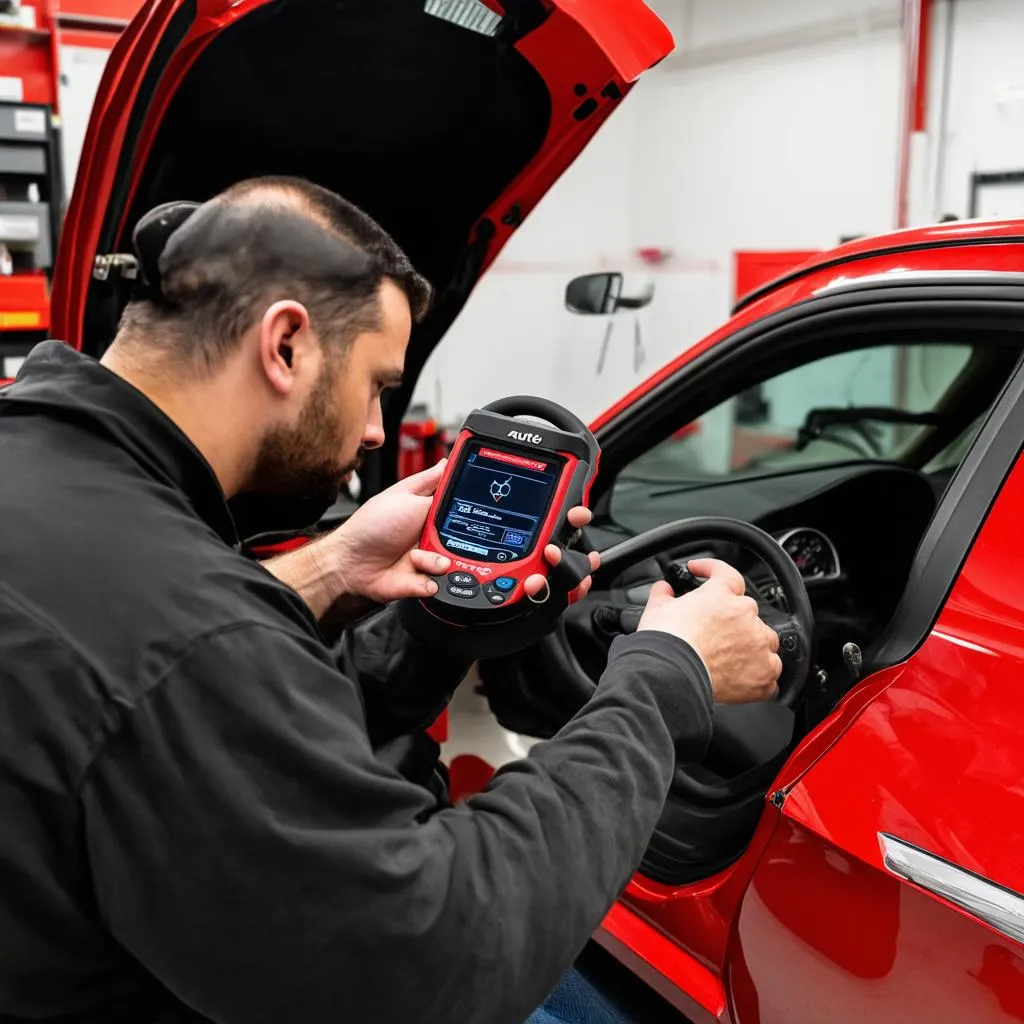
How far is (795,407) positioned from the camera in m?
5.59

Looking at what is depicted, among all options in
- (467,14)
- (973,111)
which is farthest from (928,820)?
(973,111)

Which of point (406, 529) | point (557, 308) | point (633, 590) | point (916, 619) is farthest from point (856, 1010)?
point (557, 308)

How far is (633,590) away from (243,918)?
108 centimetres

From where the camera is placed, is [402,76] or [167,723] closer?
[167,723]

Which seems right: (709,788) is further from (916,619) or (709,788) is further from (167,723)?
(167,723)

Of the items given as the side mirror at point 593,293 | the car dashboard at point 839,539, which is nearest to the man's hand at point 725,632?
the car dashboard at point 839,539

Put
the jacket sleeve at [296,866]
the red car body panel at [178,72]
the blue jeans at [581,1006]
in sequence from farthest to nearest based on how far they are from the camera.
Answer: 1. the blue jeans at [581,1006]
2. the red car body panel at [178,72]
3. the jacket sleeve at [296,866]

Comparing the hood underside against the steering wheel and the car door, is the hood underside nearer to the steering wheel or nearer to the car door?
the steering wheel

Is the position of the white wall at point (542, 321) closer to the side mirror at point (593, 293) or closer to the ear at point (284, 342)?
the side mirror at point (593, 293)

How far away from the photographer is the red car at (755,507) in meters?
1.18

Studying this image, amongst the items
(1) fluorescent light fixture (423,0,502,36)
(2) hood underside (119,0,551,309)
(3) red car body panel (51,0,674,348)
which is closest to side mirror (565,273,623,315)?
(2) hood underside (119,0,551,309)

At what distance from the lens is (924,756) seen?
1185 mm

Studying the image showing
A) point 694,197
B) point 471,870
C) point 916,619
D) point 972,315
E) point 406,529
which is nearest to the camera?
point 471,870

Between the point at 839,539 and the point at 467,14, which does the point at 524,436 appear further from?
the point at 839,539
